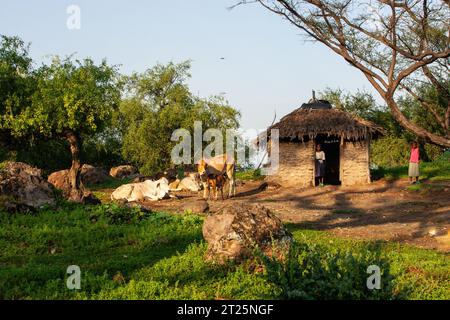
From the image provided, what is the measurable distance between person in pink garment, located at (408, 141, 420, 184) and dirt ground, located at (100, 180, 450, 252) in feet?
2.26

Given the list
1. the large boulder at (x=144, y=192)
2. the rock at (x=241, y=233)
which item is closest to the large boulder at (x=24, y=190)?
the large boulder at (x=144, y=192)

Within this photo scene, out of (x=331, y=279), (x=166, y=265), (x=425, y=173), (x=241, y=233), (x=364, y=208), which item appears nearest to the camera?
(x=331, y=279)

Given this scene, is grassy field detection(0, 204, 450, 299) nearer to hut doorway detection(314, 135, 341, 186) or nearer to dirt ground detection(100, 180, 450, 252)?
dirt ground detection(100, 180, 450, 252)

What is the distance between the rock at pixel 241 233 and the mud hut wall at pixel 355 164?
18.1 meters

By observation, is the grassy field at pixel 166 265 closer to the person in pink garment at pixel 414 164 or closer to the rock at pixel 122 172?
the person in pink garment at pixel 414 164

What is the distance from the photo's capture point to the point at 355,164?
90.0 ft

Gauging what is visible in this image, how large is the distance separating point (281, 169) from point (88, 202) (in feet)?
41.0

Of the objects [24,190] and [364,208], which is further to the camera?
[364,208]

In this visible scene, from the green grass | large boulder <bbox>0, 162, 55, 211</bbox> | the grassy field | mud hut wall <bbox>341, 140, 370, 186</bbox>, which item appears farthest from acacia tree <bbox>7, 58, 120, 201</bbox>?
the green grass

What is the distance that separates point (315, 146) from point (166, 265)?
20091 millimetres

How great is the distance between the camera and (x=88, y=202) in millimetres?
17953

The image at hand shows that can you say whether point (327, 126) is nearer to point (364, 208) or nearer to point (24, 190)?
point (364, 208)

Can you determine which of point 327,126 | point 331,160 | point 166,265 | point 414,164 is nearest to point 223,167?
point 327,126
